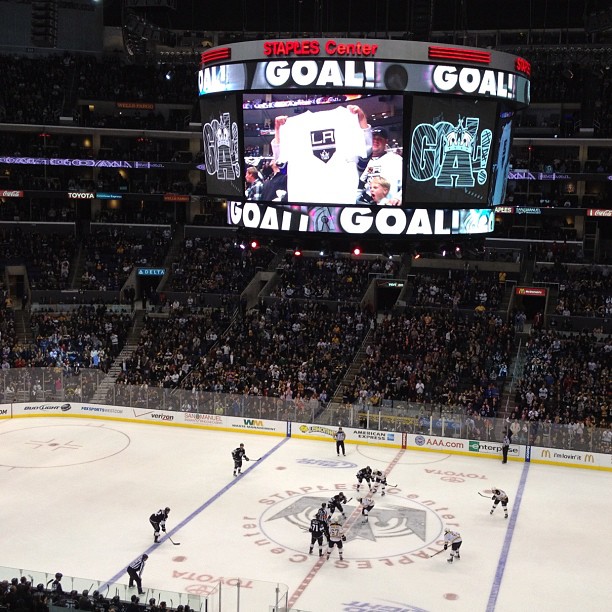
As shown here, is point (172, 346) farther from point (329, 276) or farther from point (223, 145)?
point (223, 145)

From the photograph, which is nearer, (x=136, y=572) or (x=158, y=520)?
(x=136, y=572)

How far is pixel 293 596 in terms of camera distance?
1892 centimetres

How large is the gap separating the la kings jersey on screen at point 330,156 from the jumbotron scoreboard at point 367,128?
0.9 inches

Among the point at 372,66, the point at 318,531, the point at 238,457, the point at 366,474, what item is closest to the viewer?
the point at 372,66

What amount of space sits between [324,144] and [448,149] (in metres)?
2.94

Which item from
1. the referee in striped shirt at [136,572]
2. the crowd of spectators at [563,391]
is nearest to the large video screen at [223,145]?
the referee in striped shirt at [136,572]

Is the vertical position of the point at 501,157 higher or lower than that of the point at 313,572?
higher

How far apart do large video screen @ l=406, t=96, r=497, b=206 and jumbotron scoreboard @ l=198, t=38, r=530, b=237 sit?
0.08 feet

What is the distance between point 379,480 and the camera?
990 inches

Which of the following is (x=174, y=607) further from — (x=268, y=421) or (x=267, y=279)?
(x=267, y=279)

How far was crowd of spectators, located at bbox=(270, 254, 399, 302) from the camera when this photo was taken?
4203 centimetres

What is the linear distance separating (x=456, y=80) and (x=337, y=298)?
869 inches

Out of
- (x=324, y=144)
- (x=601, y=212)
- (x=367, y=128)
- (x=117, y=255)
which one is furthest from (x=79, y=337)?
(x=601, y=212)

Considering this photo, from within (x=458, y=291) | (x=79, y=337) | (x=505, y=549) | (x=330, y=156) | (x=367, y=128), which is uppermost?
(x=367, y=128)
